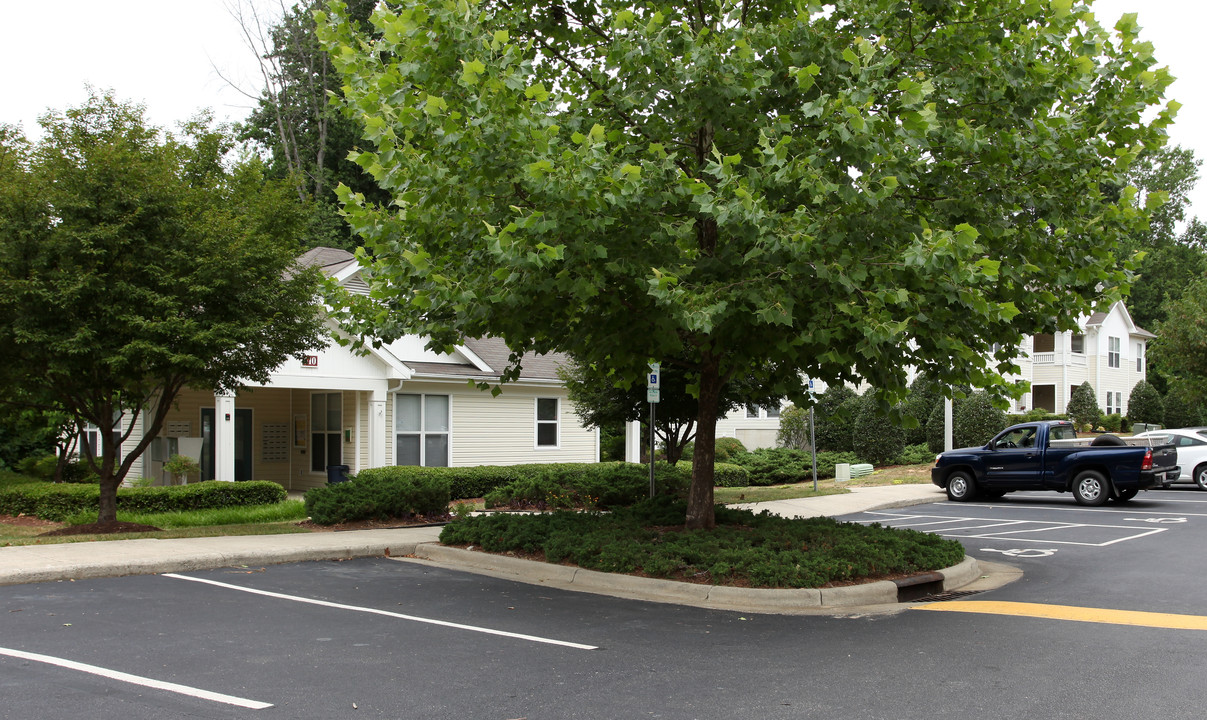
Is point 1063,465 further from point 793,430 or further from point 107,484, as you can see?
point 107,484

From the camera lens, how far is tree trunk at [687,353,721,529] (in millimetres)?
11328

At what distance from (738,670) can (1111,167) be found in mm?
6894

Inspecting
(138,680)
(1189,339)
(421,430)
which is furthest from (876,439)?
(138,680)

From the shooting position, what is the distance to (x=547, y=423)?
80.8 ft

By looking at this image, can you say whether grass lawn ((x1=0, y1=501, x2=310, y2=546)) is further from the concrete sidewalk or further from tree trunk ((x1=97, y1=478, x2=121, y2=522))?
tree trunk ((x1=97, y1=478, x2=121, y2=522))

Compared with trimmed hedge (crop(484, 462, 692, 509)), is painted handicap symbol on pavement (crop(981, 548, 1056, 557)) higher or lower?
lower

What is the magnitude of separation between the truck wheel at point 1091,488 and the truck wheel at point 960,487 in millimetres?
2162

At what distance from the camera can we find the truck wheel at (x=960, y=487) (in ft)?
67.9

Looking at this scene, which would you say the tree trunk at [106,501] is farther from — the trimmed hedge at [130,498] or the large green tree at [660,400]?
the large green tree at [660,400]

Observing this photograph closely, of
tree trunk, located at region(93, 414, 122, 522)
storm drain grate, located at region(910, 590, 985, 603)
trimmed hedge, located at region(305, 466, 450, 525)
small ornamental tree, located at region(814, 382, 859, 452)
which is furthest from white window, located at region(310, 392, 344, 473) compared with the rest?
small ornamental tree, located at region(814, 382, 859, 452)

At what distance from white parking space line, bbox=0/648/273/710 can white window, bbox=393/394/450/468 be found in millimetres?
14906

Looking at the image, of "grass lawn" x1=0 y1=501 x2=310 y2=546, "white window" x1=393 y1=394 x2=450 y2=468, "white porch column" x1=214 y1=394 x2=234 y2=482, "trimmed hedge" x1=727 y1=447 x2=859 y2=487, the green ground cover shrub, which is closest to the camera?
the green ground cover shrub

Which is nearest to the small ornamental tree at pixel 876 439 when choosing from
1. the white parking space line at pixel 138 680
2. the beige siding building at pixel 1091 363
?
the beige siding building at pixel 1091 363

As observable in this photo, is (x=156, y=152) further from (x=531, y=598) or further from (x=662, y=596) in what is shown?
(x=662, y=596)
